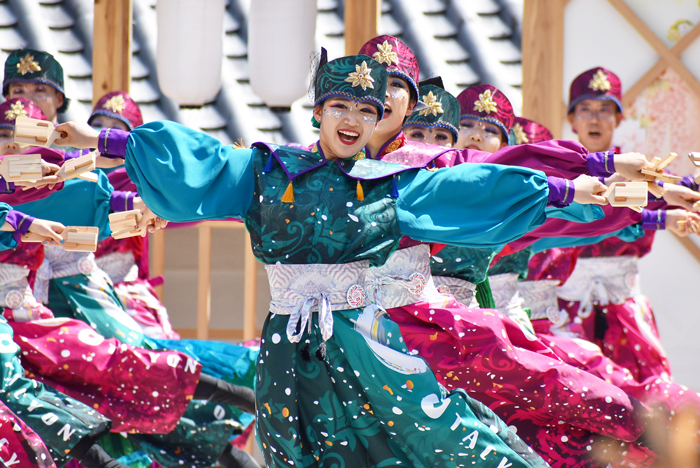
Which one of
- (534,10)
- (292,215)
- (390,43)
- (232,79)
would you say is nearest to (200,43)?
(232,79)

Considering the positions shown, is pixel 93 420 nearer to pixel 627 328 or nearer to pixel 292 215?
pixel 292 215

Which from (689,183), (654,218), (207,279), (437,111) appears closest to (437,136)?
(437,111)

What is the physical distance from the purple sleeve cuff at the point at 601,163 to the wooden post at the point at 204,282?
9.17 feet

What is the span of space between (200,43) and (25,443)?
87.2 inches

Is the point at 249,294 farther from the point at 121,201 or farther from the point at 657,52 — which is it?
the point at 657,52

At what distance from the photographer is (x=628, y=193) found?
2.50 m

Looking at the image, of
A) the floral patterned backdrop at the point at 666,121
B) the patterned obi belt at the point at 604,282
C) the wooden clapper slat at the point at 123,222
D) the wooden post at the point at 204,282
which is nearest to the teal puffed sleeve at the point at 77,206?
the wooden clapper slat at the point at 123,222

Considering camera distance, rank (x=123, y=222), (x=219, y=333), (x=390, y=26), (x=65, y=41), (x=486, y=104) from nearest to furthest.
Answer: (x=123, y=222), (x=486, y=104), (x=219, y=333), (x=65, y=41), (x=390, y=26)

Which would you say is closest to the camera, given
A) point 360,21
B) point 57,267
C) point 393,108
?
point 393,108

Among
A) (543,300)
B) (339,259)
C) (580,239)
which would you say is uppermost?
(339,259)

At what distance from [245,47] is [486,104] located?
7.41ft

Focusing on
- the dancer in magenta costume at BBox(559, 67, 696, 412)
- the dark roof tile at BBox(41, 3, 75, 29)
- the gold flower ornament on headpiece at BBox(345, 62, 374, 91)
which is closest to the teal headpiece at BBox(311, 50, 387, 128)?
the gold flower ornament on headpiece at BBox(345, 62, 374, 91)

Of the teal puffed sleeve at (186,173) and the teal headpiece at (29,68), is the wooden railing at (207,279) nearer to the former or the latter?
the teal headpiece at (29,68)

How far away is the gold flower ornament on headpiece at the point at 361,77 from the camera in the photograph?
266 centimetres
